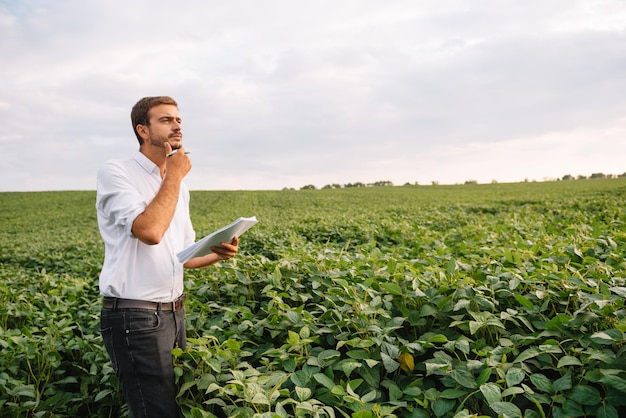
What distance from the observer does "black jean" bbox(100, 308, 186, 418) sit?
2.66m

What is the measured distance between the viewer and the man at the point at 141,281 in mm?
2617

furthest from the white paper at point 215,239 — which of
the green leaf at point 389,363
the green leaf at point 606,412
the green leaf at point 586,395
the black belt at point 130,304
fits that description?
the green leaf at point 606,412

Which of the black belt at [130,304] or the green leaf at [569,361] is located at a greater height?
the black belt at [130,304]

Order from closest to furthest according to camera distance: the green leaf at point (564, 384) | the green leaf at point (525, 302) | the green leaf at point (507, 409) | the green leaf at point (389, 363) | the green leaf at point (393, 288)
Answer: the green leaf at point (507, 409), the green leaf at point (564, 384), the green leaf at point (389, 363), the green leaf at point (525, 302), the green leaf at point (393, 288)

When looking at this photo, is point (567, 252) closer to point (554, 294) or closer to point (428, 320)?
point (554, 294)

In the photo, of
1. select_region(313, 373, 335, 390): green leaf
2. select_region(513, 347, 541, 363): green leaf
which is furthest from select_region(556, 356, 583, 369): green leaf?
select_region(313, 373, 335, 390): green leaf

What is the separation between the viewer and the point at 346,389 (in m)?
2.58

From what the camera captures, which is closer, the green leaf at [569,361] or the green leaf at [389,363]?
the green leaf at [569,361]

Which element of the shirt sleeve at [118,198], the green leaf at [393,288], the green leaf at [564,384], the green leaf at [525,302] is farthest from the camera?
the green leaf at [393,288]

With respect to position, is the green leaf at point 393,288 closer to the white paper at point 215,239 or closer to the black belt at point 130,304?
the white paper at point 215,239

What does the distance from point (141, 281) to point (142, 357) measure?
426mm

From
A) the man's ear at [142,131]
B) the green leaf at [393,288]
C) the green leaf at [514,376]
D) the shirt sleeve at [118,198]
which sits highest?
the man's ear at [142,131]

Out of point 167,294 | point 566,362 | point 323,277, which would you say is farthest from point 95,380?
point 566,362

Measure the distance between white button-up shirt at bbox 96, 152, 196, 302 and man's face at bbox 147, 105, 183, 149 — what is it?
0.24m
